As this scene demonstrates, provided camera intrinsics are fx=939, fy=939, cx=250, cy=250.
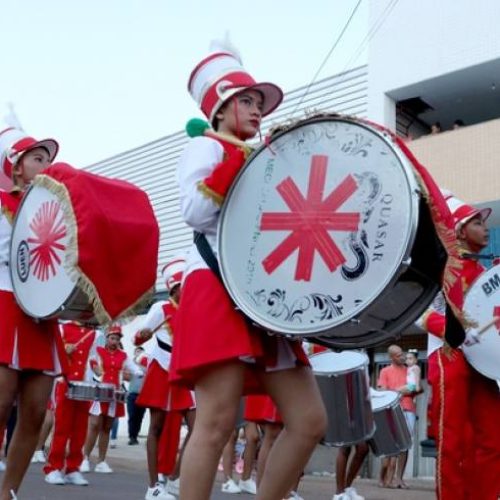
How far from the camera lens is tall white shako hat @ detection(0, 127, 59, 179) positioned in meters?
4.96

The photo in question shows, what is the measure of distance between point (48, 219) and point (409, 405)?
7.63 metres

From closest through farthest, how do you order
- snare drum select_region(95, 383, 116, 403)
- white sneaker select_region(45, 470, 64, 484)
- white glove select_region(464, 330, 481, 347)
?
1. white glove select_region(464, 330, 481, 347)
2. white sneaker select_region(45, 470, 64, 484)
3. snare drum select_region(95, 383, 116, 403)

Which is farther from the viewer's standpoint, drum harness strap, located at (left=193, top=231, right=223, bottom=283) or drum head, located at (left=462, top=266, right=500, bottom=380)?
drum head, located at (left=462, top=266, right=500, bottom=380)

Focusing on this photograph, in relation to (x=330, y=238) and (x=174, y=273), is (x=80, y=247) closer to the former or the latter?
(x=330, y=238)

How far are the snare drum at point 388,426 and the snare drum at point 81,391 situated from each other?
2.61m

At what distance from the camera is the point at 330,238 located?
312cm

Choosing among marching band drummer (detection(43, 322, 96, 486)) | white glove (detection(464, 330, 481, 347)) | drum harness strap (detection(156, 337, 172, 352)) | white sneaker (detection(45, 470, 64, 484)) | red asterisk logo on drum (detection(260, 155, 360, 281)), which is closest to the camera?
red asterisk logo on drum (detection(260, 155, 360, 281))

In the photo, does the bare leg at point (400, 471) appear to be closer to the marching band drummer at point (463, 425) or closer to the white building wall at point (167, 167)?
the marching band drummer at point (463, 425)

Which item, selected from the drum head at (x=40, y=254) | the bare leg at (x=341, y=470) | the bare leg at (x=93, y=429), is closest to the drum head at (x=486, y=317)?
the drum head at (x=40, y=254)

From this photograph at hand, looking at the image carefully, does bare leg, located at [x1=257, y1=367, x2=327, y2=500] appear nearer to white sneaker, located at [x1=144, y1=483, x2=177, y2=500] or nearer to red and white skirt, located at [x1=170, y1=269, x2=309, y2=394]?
red and white skirt, located at [x1=170, y1=269, x2=309, y2=394]

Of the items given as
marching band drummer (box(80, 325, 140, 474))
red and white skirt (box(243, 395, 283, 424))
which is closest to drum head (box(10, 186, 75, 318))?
red and white skirt (box(243, 395, 283, 424))

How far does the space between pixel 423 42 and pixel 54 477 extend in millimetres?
11809

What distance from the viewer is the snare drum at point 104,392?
29.1ft

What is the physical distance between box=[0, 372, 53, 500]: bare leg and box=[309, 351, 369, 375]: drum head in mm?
2705
